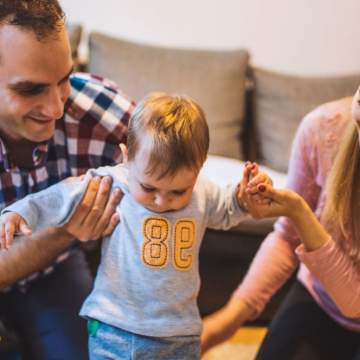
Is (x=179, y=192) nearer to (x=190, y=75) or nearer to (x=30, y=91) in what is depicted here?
(x=30, y=91)

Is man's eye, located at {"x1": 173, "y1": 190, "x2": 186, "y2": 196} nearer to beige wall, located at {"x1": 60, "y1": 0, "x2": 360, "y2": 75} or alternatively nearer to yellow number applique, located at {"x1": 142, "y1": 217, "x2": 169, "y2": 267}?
yellow number applique, located at {"x1": 142, "y1": 217, "x2": 169, "y2": 267}

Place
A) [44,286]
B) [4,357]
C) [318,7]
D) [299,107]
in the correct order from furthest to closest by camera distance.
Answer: [318,7] → [299,107] → [44,286] → [4,357]

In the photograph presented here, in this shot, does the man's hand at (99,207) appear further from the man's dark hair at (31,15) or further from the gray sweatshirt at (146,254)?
the man's dark hair at (31,15)

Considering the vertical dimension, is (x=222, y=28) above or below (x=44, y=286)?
above

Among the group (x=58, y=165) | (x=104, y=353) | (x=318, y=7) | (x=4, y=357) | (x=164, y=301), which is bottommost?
(x=4, y=357)

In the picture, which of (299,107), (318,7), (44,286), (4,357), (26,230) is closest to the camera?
(26,230)

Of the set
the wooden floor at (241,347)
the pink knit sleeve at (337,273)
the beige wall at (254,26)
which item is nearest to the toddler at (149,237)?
the pink knit sleeve at (337,273)

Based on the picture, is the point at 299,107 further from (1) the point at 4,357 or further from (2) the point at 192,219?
(1) the point at 4,357

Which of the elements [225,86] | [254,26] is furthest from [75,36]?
[254,26]

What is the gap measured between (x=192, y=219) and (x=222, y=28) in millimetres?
1662

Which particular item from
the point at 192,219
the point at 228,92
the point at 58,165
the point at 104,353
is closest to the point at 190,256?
the point at 192,219

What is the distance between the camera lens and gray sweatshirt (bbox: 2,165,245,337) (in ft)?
3.23

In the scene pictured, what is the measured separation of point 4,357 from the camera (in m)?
1.18

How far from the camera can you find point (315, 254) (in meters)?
1.17
